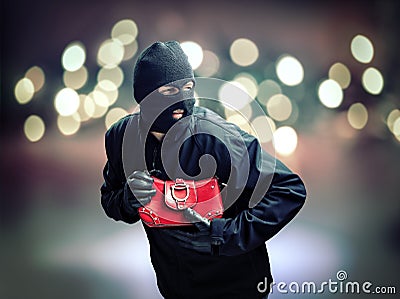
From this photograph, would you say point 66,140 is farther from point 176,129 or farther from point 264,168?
point 264,168

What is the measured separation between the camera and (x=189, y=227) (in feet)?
3.88

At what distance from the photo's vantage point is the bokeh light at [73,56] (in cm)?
191

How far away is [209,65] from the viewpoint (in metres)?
1.88

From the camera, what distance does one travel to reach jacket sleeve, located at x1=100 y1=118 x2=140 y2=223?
122 cm

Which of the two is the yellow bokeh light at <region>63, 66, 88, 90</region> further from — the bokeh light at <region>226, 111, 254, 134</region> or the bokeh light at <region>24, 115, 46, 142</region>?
the bokeh light at <region>226, 111, 254, 134</region>

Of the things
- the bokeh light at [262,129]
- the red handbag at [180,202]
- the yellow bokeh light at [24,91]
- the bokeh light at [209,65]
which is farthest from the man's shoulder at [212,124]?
the yellow bokeh light at [24,91]

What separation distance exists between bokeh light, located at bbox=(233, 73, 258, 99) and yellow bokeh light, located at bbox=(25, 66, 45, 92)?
66cm

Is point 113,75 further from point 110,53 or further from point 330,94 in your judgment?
point 330,94

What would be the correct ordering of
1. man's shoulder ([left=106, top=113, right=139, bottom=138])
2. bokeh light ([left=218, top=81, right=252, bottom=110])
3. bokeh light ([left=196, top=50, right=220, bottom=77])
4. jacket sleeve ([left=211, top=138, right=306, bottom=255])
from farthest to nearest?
bokeh light ([left=196, top=50, right=220, bottom=77]) → bokeh light ([left=218, top=81, right=252, bottom=110]) → man's shoulder ([left=106, top=113, right=139, bottom=138]) → jacket sleeve ([left=211, top=138, right=306, bottom=255])

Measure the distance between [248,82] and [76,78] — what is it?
590 mm

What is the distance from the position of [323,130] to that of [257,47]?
366 mm

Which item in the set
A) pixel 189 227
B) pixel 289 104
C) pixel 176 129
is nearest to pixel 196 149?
pixel 176 129

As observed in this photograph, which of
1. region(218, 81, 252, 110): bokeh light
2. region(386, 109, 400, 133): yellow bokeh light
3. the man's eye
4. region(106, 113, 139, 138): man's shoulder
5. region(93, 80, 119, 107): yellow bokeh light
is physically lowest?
region(386, 109, 400, 133): yellow bokeh light

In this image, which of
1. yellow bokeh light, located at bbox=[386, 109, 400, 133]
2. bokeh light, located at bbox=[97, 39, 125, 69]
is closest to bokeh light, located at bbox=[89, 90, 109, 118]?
bokeh light, located at bbox=[97, 39, 125, 69]
